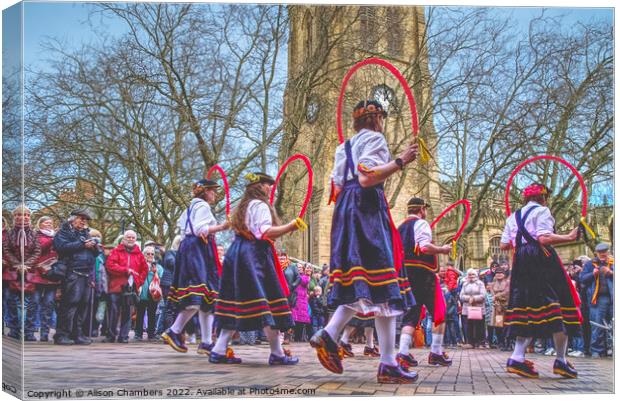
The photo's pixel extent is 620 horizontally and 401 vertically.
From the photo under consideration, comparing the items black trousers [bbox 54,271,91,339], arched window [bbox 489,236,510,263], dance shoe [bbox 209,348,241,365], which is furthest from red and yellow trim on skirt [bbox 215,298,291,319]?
arched window [bbox 489,236,510,263]

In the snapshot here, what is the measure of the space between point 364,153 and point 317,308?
410cm

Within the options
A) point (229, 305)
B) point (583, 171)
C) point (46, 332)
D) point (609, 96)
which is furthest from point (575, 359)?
point (46, 332)

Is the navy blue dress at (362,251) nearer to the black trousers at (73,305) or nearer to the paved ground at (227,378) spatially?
the paved ground at (227,378)

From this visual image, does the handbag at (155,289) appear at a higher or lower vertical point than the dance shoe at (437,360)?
higher

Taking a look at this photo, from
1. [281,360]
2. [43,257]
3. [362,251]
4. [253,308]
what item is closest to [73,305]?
[43,257]

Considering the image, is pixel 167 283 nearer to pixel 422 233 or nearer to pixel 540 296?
pixel 422 233

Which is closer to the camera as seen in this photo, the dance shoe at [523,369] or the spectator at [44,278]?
the dance shoe at [523,369]

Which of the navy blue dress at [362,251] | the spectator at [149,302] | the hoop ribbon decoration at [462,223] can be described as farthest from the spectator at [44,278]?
the hoop ribbon decoration at [462,223]

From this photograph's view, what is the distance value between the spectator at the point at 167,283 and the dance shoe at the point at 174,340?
29cm

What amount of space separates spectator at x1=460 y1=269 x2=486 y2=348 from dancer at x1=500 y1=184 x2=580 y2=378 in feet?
7.45

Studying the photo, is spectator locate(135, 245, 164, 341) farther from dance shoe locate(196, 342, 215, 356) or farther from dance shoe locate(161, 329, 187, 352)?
dance shoe locate(196, 342, 215, 356)

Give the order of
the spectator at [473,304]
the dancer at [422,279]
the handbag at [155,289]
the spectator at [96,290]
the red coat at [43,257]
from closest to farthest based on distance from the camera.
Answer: the red coat at [43,257] → the dancer at [422,279] → the handbag at [155,289] → the spectator at [96,290] → the spectator at [473,304]

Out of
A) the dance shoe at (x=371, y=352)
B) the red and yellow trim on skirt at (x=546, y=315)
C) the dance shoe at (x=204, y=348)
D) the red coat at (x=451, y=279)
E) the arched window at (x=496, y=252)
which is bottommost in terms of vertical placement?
the dance shoe at (x=371, y=352)

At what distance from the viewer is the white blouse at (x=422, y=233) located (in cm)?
699
